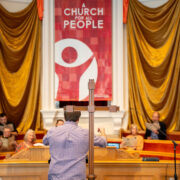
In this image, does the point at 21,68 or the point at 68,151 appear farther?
the point at 21,68

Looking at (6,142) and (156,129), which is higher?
(156,129)

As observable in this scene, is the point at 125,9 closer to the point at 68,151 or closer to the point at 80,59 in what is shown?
the point at 80,59

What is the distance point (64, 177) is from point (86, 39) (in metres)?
4.64

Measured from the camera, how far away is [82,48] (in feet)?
22.2

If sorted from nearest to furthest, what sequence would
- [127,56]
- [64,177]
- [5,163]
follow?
[64,177] < [5,163] < [127,56]

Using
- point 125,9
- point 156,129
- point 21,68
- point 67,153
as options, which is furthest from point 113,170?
point 125,9

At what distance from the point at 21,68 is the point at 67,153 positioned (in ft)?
14.7

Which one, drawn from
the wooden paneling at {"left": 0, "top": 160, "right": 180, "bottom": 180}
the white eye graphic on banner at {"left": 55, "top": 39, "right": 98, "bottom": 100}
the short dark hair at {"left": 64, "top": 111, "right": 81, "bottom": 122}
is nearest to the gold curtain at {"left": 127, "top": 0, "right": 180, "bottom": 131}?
the white eye graphic on banner at {"left": 55, "top": 39, "right": 98, "bottom": 100}

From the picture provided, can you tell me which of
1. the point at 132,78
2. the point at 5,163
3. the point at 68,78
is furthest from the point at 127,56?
the point at 5,163

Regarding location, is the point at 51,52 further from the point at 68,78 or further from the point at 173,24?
the point at 173,24

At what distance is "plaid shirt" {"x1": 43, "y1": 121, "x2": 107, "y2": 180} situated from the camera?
2508mm

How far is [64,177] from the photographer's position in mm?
2498

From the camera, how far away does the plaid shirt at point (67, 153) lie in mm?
2508

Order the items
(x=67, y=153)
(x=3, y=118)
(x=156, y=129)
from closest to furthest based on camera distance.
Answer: (x=67, y=153) < (x=156, y=129) < (x=3, y=118)
